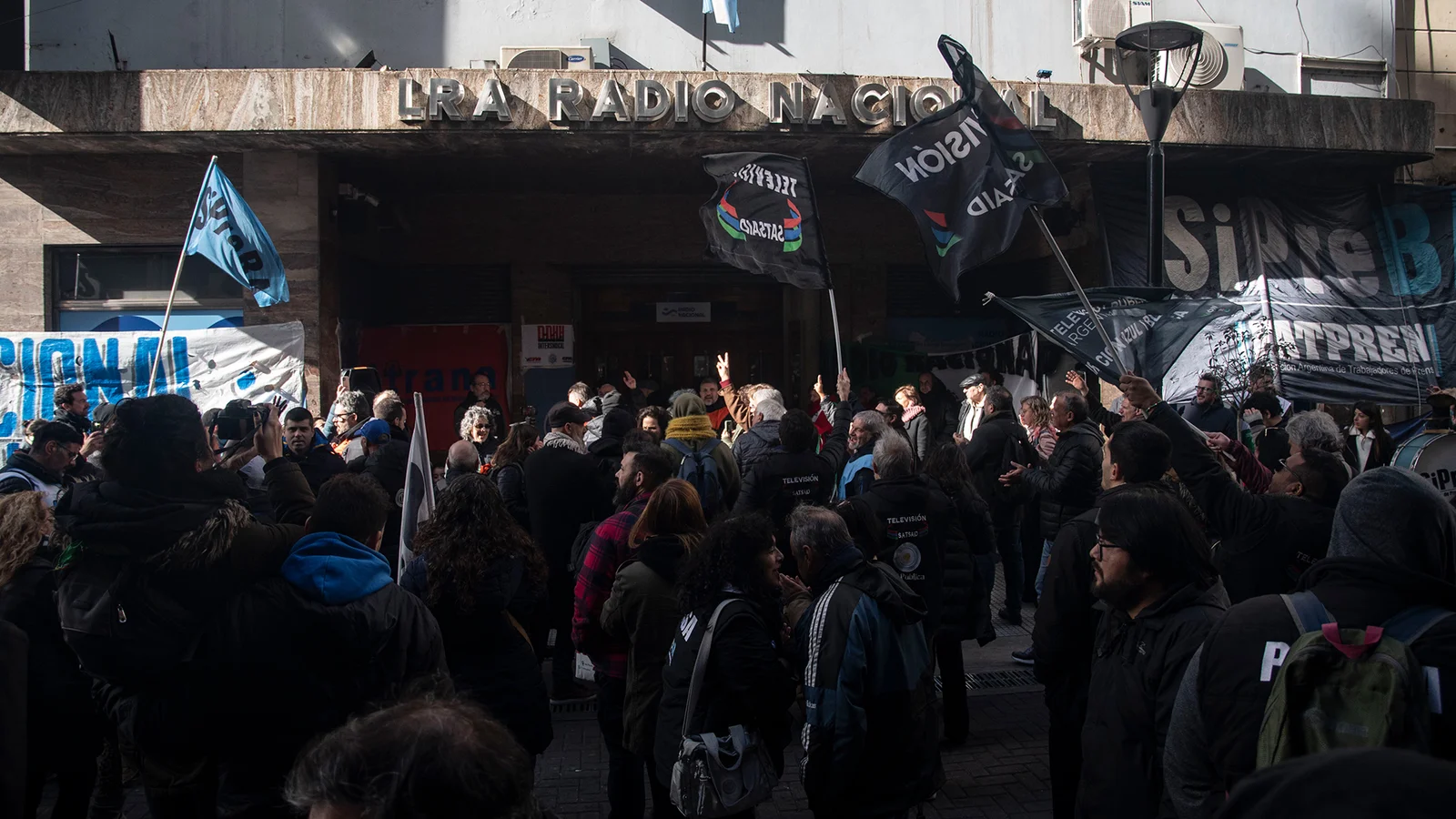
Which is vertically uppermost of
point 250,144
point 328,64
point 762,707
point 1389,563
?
point 328,64

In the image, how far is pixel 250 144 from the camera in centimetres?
1077

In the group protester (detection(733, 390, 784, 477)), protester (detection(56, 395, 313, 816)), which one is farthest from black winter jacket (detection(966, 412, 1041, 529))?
protester (detection(56, 395, 313, 816))

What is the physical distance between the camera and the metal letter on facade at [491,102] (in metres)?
10.0

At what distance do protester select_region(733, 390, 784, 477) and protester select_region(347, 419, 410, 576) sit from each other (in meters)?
2.21

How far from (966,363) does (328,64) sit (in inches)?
357

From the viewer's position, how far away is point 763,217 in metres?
8.63

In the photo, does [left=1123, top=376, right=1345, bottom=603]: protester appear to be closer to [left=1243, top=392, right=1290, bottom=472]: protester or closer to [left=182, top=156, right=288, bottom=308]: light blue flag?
[left=1243, top=392, right=1290, bottom=472]: protester

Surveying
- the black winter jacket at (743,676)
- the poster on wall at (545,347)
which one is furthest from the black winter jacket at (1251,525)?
the poster on wall at (545,347)

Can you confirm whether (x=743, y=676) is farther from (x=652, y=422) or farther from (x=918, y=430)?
(x=918, y=430)

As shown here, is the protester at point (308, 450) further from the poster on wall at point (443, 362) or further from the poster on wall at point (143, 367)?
the poster on wall at point (443, 362)

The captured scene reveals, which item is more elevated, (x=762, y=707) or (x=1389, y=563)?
(x=1389, y=563)

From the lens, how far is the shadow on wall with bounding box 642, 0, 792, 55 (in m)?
12.4

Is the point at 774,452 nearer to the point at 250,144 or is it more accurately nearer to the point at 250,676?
the point at 250,676

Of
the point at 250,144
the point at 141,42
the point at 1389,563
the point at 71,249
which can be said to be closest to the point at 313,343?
the point at 250,144
